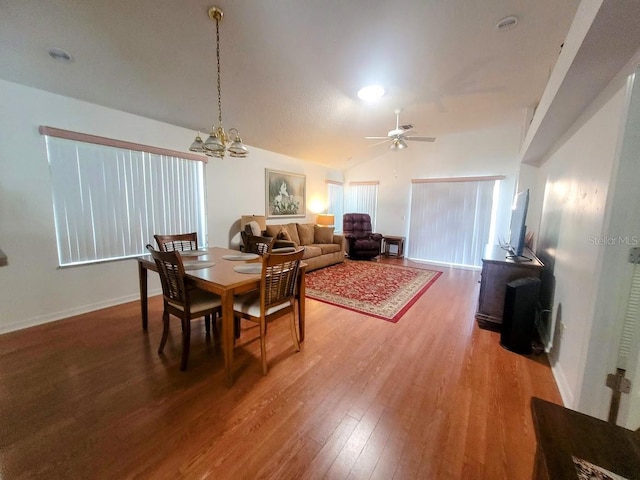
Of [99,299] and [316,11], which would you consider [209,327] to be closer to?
[99,299]

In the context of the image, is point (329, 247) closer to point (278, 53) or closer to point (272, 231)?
point (272, 231)

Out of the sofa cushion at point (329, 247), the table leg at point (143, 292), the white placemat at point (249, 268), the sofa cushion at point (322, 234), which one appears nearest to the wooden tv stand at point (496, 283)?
the white placemat at point (249, 268)

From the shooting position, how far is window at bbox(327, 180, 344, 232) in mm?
6535

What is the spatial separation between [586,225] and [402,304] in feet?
6.35

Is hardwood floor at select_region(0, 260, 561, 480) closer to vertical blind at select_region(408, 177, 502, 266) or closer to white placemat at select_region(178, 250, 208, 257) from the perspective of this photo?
white placemat at select_region(178, 250, 208, 257)

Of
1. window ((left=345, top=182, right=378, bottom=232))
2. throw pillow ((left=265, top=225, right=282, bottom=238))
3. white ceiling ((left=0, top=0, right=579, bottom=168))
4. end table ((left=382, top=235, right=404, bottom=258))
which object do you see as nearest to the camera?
white ceiling ((left=0, top=0, right=579, bottom=168))

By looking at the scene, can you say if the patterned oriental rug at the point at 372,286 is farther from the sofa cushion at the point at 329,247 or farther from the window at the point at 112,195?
the window at the point at 112,195

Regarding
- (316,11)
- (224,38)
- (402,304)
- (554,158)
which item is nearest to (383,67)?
(316,11)

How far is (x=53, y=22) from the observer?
6.09 feet

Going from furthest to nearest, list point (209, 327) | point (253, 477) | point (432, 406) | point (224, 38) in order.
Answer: point (209, 327)
point (224, 38)
point (432, 406)
point (253, 477)

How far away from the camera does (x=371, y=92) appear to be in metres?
3.31

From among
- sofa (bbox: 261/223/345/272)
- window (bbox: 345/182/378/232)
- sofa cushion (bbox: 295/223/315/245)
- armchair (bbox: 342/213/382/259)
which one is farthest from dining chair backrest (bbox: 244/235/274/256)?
window (bbox: 345/182/378/232)

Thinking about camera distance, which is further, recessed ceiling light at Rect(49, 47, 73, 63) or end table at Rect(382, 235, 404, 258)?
end table at Rect(382, 235, 404, 258)

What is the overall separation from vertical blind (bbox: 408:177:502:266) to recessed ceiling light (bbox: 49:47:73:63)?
5718 mm
